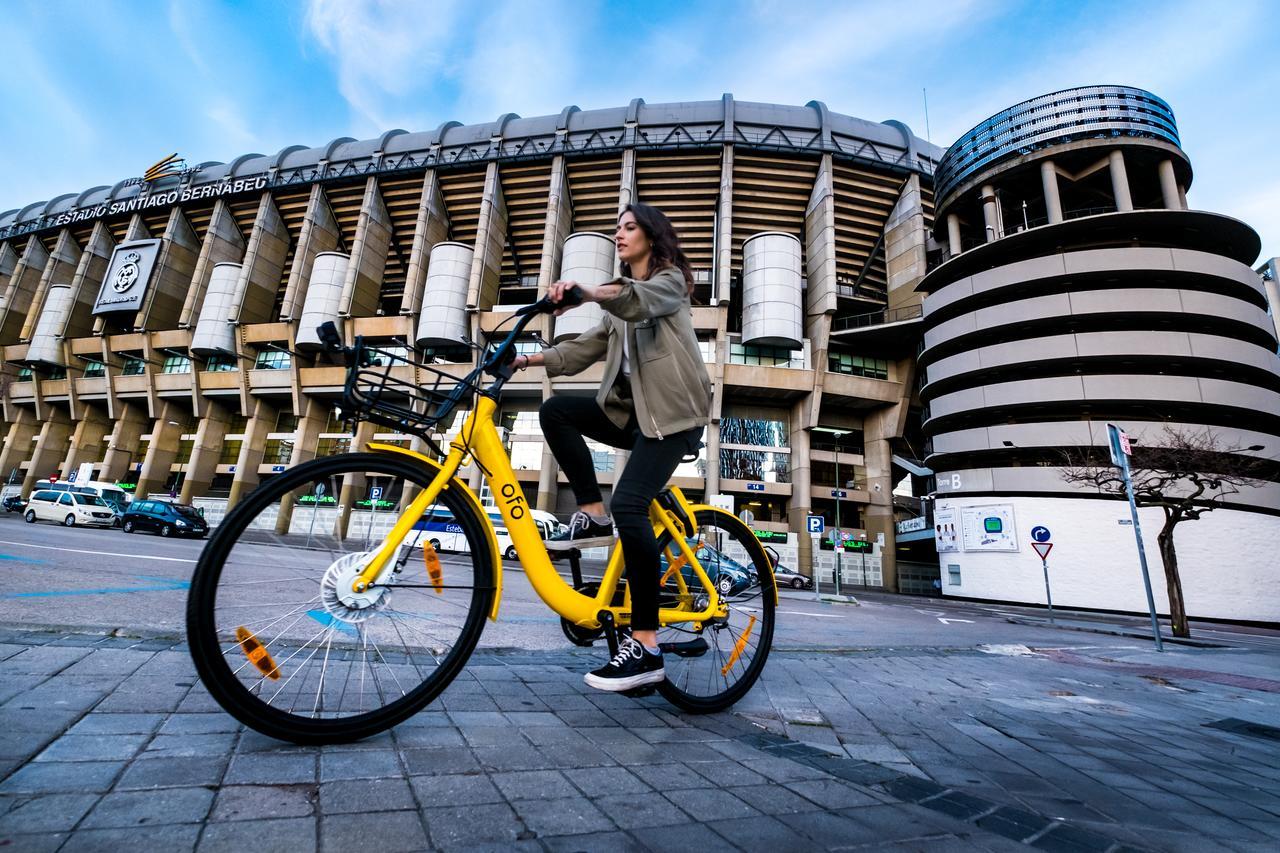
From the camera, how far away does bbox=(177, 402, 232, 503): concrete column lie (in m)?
37.3

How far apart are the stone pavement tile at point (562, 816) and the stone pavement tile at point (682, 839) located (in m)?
0.09

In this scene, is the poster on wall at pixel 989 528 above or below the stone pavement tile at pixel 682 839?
above

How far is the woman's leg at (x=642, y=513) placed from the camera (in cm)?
228

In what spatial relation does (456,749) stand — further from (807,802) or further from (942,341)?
(942,341)

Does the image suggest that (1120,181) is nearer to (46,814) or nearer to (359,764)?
(359,764)

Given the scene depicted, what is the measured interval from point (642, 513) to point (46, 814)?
1.79 meters

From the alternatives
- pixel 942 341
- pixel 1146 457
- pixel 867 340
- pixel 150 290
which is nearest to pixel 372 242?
pixel 150 290

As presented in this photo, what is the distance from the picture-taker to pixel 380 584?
1913 millimetres

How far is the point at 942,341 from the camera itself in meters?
29.0

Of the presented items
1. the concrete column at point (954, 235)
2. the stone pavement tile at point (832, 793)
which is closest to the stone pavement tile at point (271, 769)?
the stone pavement tile at point (832, 793)

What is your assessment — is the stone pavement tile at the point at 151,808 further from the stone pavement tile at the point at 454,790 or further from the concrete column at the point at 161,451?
the concrete column at the point at 161,451

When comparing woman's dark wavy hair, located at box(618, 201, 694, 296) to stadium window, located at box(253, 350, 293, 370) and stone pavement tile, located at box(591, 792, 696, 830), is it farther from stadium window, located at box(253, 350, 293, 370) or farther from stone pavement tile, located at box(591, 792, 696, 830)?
stadium window, located at box(253, 350, 293, 370)

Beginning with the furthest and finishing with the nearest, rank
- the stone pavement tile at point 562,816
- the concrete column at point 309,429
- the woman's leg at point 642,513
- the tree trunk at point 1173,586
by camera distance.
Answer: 1. the concrete column at point 309,429
2. the tree trunk at point 1173,586
3. the woman's leg at point 642,513
4. the stone pavement tile at point 562,816

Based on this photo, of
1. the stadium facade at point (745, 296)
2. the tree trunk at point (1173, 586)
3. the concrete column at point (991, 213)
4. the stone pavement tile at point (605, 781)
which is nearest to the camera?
the stone pavement tile at point (605, 781)
